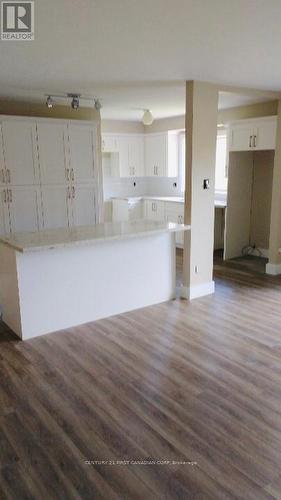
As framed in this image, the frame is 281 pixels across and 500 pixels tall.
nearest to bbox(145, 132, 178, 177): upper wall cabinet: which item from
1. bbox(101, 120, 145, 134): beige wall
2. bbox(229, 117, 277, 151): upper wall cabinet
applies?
bbox(101, 120, 145, 134): beige wall

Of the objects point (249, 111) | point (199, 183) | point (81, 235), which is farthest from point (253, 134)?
point (81, 235)

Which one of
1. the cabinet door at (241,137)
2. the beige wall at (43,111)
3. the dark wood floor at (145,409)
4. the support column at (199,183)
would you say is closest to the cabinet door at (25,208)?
the beige wall at (43,111)

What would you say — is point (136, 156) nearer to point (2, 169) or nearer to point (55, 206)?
point (55, 206)

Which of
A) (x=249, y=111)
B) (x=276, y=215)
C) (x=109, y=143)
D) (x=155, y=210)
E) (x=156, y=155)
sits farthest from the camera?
(x=156, y=155)

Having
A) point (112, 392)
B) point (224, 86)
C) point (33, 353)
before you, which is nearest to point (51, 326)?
point (33, 353)

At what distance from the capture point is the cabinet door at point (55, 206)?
5379 mm

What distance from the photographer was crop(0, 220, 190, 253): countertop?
11.0 feet

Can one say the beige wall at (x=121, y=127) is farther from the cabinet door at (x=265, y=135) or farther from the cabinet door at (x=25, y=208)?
the cabinet door at (x=265, y=135)

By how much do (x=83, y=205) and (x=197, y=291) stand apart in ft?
7.46

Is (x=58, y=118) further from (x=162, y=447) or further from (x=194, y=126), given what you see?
(x=162, y=447)

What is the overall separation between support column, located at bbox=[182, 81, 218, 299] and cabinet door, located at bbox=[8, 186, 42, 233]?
2.20 metres

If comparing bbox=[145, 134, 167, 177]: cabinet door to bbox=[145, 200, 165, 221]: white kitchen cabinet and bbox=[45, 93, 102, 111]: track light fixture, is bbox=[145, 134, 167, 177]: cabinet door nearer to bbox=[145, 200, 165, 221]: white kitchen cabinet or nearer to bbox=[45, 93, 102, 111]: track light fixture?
bbox=[145, 200, 165, 221]: white kitchen cabinet

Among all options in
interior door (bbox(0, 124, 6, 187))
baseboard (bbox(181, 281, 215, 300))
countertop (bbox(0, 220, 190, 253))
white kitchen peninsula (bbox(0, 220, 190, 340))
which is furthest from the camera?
interior door (bbox(0, 124, 6, 187))

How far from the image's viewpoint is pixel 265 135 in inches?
212
